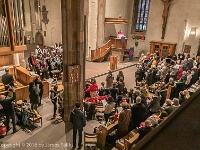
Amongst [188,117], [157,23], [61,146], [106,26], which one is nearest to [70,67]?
[61,146]

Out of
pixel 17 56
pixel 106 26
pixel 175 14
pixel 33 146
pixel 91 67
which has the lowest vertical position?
pixel 33 146

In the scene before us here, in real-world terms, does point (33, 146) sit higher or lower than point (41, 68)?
lower

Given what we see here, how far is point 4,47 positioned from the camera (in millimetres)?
8500

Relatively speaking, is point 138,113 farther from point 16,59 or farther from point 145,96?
point 16,59

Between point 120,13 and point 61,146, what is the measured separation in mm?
15135

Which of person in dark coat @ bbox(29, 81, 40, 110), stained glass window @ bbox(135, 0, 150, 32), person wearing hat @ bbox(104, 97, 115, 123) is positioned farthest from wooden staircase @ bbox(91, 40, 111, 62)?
person wearing hat @ bbox(104, 97, 115, 123)

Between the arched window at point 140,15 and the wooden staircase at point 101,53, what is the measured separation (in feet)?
13.8

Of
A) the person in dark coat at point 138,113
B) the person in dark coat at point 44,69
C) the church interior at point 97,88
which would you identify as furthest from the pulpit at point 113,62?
the person in dark coat at point 138,113

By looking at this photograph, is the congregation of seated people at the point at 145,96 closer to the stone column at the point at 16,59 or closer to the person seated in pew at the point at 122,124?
the person seated in pew at the point at 122,124

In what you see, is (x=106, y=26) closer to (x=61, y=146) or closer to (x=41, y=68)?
(x=41, y=68)

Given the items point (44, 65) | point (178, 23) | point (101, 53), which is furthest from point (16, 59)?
point (178, 23)

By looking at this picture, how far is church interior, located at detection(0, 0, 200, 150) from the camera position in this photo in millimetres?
4902

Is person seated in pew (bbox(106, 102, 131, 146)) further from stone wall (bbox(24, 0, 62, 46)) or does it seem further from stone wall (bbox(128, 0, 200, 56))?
stone wall (bbox(24, 0, 62, 46))

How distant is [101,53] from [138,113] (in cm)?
1095
